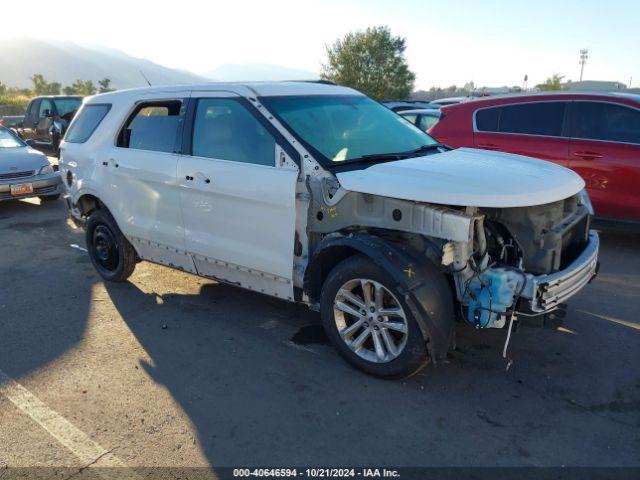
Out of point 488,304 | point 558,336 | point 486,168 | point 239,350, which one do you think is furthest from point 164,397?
point 558,336

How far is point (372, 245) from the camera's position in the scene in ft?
11.0

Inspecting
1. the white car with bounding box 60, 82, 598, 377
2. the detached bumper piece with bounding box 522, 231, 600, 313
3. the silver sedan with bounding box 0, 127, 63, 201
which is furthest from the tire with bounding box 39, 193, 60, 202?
the detached bumper piece with bounding box 522, 231, 600, 313

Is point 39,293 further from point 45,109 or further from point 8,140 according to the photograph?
point 45,109

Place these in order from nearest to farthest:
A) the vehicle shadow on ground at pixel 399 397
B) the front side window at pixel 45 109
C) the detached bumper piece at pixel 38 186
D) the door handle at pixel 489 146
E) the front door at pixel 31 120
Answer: the vehicle shadow on ground at pixel 399 397 → the door handle at pixel 489 146 → the detached bumper piece at pixel 38 186 → the front side window at pixel 45 109 → the front door at pixel 31 120

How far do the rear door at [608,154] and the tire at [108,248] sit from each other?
511cm

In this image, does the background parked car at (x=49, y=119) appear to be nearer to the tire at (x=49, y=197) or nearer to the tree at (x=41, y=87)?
the tire at (x=49, y=197)

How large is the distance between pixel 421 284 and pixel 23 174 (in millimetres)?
8441

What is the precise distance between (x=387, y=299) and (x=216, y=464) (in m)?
1.45

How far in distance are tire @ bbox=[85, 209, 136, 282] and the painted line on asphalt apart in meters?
1.78

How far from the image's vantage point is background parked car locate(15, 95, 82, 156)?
15.6 metres

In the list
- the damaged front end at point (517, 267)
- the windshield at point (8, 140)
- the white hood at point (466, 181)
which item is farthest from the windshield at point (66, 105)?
the damaged front end at point (517, 267)

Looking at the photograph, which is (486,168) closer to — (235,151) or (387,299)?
(387,299)

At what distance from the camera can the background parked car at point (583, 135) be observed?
5992 millimetres

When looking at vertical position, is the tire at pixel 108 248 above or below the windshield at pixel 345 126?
below
